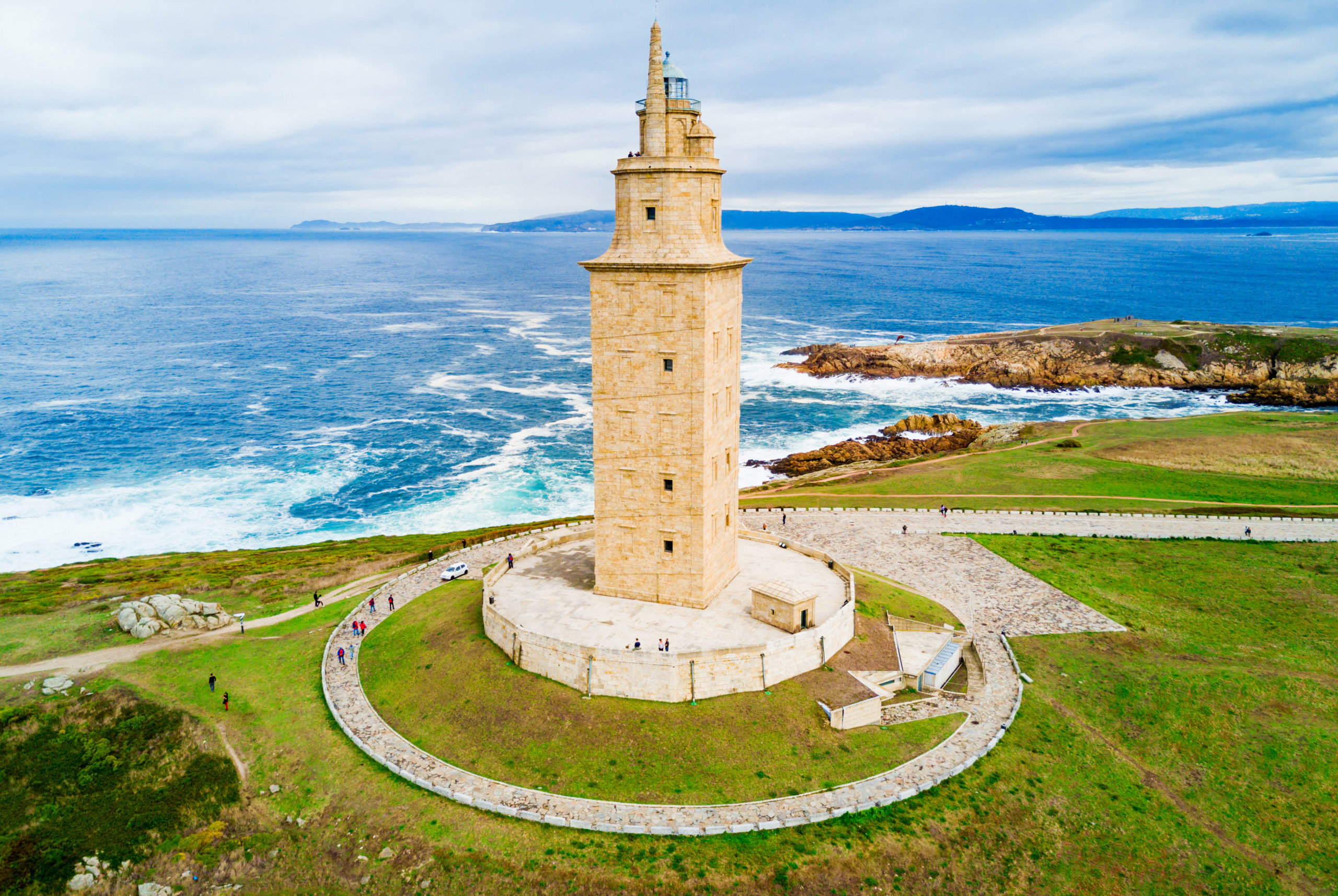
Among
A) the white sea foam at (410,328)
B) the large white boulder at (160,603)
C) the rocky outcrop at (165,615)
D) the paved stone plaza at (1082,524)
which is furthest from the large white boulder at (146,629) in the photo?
the white sea foam at (410,328)

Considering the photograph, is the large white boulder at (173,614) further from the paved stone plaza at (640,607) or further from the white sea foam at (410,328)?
the white sea foam at (410,328)

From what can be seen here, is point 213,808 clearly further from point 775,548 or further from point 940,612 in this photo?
Result: point 940,612

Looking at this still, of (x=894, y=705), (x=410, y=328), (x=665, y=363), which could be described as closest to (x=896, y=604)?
(x=894, y=705)

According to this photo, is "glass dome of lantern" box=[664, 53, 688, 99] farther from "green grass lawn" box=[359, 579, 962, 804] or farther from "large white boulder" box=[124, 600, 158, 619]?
"large white boulder" box=[124, 600, 158, 619]

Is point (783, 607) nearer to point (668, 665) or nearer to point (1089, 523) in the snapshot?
point (668, 665)

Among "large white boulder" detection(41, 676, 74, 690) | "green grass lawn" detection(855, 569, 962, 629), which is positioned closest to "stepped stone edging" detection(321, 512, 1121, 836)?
"green grass lawn" detection(855, 569, 962, 629)

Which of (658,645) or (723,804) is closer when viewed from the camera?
(723,804)
